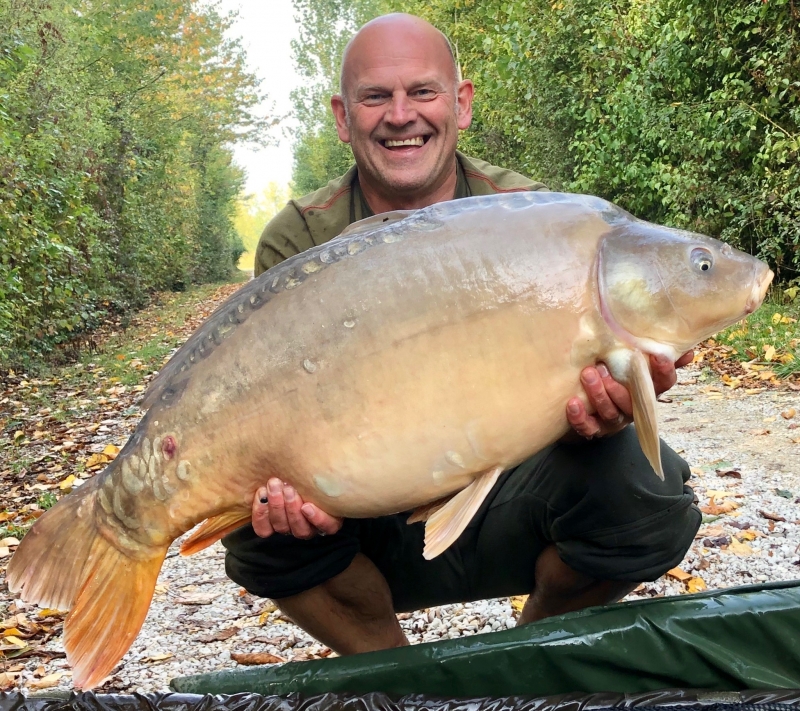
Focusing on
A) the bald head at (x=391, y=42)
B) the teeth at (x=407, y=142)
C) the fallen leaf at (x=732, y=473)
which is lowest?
the fallen leaf at (x=732, y=473)

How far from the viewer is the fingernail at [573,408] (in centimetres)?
110

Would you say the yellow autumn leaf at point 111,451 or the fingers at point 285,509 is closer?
the fingers at point 285,509

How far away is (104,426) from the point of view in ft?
13.5

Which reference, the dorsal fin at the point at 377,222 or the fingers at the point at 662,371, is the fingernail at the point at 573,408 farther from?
the dorsal fin at the point at 377,222

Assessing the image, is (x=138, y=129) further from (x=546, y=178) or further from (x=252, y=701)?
(x=252, y=701)

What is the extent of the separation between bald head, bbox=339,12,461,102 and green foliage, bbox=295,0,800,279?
330 cm

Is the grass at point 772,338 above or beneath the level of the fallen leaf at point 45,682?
beneath

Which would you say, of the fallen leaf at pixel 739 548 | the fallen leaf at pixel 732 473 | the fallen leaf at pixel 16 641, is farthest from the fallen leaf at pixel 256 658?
the fallen leaf at pixel 732 473

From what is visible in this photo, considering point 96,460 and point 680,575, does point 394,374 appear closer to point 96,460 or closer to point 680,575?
point 680,575

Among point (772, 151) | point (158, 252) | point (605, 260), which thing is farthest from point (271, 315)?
point (158, 252)

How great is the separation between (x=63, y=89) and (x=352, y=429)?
680cm

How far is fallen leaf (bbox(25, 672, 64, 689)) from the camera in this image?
68.5 inches

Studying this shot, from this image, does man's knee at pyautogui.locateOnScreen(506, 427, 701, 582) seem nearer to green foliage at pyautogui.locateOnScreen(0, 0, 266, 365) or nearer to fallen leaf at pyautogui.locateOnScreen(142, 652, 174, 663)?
fallen leaf at pyautogui.locateOnScreen(142, 652, 174, 663)

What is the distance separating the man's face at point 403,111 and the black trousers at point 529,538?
67 centimetres
